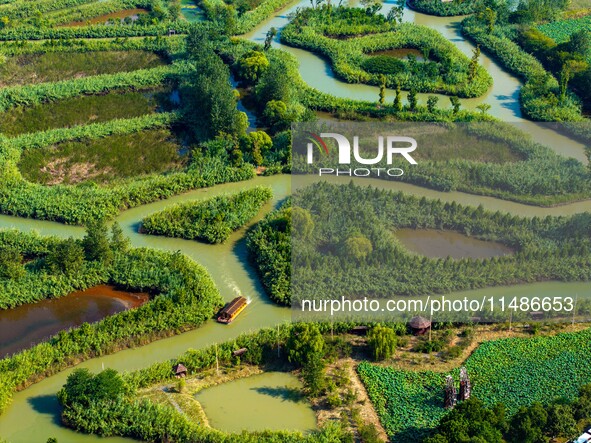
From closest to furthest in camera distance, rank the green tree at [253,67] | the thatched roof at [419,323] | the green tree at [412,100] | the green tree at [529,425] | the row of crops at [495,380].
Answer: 1. the green tree at [529,425]
2. the row of crops at [495,380]
3. the thatched roof at [419,323]
4. the green tree at [412,100]
5. the green tree at [253,67]

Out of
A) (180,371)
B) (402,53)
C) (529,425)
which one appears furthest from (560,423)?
(402,53)

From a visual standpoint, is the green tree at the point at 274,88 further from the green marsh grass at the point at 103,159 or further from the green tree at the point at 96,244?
the green tree at the point at 96,244

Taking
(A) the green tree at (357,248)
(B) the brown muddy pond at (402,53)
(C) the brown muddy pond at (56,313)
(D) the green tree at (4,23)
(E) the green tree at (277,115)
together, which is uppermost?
(D) the green tree at (4,23)

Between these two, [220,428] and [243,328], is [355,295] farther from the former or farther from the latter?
[220,428]

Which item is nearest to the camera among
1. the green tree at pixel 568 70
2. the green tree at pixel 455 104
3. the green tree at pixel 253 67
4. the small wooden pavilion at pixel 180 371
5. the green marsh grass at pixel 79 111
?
the small wooden pavilion at pixel 180 371

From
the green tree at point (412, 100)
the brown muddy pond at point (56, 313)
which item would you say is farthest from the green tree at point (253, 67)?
the brown muddy pond at point (56, 313)

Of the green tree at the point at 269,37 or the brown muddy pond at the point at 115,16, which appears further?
the brown muddy pond at the point at 115,16

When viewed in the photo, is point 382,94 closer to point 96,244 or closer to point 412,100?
point 412,100

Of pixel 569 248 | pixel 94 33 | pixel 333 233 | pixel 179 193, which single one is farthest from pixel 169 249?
pixel 94 33
